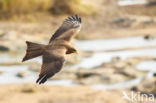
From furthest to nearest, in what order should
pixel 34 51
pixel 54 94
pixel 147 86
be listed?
pixel 147 86 < pixel 54 94 < pixel 34 51

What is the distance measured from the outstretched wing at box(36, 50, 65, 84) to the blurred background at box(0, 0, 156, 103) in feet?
12.9

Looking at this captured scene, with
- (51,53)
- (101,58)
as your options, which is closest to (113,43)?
(101,58)

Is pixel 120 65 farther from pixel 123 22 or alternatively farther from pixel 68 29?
pixel 68 29

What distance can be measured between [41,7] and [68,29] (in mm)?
9930

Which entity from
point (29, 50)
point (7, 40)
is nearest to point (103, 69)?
point (7, 40)

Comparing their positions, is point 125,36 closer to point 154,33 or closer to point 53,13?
point 154,33

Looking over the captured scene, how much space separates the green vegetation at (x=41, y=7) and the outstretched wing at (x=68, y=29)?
9.17 meters

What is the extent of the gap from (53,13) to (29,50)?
37.0ft

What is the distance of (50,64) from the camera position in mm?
6578

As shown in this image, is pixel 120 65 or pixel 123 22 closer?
pixel 120 65

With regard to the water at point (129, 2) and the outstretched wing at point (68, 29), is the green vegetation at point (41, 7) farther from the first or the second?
the outstretched wing at point (68, 29)

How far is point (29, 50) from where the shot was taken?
7.03m

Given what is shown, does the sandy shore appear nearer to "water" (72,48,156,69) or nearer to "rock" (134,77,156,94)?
"rock" (134,77,156,94)

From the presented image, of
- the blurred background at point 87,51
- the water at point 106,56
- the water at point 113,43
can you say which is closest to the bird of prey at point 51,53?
the blurred background at point 87,51
